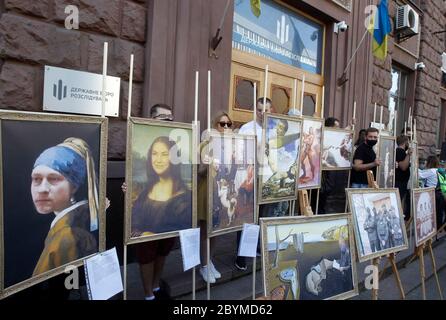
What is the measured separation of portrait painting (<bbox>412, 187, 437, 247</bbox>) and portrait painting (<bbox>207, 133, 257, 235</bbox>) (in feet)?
5.13

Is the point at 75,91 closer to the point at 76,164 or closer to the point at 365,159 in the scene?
the point at 76,164

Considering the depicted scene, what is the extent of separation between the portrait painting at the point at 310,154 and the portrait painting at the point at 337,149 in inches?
19.0

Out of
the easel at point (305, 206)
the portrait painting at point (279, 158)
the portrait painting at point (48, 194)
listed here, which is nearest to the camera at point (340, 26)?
the portrait painting at point (279, 158)

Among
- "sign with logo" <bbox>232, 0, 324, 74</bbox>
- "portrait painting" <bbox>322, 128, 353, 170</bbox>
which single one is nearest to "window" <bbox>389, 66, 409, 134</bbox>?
"sign with logo" <bbox>232, 0, 324, 74</bbox>

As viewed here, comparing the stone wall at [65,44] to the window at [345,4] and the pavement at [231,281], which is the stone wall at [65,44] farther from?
the window at [345,4]

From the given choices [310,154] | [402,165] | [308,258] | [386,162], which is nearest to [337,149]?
[386,162]

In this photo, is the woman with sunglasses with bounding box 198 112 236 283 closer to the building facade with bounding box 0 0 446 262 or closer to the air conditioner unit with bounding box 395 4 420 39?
the building facade with bounding box 0 0 446 262

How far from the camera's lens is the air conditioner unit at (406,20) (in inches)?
320

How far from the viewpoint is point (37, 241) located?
1.75 meters

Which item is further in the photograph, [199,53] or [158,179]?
[199,53]

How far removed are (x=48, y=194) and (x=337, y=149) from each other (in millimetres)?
3569

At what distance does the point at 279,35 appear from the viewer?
19.4 feet

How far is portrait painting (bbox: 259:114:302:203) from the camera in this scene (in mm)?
3178
